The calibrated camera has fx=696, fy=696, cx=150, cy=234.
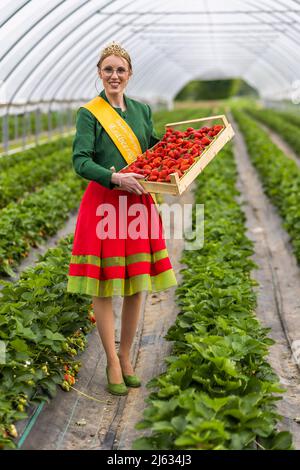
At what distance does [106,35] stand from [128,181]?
14969 millimetres

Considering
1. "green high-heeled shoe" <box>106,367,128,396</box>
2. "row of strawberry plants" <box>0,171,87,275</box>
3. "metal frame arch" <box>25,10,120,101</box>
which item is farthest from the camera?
"metal frame arch" <box>25,10,120,101</box>

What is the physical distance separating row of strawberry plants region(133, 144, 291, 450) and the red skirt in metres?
0.48

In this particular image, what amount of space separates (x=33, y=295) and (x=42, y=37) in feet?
34.0

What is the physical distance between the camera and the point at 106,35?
17.8 m

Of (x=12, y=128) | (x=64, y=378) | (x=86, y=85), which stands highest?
(x=64, y=378)

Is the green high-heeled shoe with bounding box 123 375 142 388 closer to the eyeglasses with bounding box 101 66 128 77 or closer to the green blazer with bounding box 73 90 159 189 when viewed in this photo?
the green blazer with bounding box 73 90 159 189

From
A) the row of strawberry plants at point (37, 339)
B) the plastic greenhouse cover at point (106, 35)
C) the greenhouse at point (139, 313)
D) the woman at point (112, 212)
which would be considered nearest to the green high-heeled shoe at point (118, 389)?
the greenhouse at point (139, 313)

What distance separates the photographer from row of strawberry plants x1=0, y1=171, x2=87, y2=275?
22.6ft

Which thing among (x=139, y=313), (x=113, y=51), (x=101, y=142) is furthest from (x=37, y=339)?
(x=113, y=51)

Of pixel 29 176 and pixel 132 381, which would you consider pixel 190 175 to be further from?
pixel 29 176

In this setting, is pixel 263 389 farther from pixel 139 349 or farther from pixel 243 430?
pixel 139 349

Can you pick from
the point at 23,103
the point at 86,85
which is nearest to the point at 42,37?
the point at 23,103

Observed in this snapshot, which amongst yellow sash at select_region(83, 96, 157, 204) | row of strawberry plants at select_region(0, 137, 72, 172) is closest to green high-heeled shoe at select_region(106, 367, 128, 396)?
yellow sash at select_region(83, 96, 157, 204)
